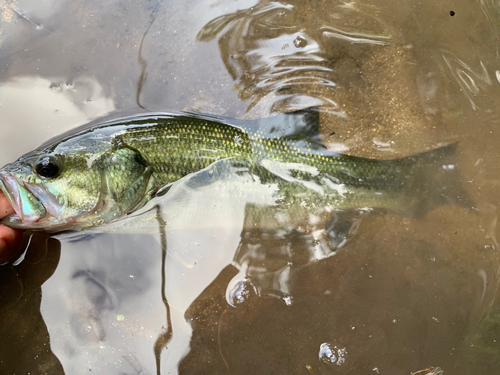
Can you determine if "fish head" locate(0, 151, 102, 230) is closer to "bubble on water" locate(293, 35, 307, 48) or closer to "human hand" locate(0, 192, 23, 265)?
"human hand" locate(0, 192, 23, 265)

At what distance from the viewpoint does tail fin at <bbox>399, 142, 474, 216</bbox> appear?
2.94 metres

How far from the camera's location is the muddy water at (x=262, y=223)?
9.02ft

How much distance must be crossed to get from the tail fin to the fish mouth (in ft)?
10.4

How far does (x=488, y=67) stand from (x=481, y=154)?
0.85 meters

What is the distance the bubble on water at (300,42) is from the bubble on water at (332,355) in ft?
9.26

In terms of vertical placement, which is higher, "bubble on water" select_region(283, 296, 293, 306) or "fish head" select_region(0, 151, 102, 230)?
"fish head" select_region(0, 151, 102, 230)

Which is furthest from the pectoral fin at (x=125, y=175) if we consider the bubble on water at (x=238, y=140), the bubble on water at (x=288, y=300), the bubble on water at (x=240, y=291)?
the bubble on water at (x=288, y=300)

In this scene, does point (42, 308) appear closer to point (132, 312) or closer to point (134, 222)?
point (132, 312)

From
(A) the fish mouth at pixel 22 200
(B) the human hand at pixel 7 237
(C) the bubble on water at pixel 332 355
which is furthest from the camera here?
(C) the bubble on water at pixel 332 355

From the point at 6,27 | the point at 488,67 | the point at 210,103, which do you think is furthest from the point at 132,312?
the point at 488,67

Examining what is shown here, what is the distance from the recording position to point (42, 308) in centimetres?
277

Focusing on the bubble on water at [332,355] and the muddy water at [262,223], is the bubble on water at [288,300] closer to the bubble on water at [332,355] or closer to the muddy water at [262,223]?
the muddy water at [262,223]

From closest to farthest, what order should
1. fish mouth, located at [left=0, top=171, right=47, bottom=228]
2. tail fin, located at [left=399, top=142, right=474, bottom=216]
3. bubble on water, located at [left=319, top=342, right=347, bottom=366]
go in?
fish mouth, located at [left=0, top=171, right=47, bottom=228] < bubble on water, located at [left=319, top=342, right=347, bottom=366] < tail fin, located at [left=399, top=142, right=474, bottom=216]

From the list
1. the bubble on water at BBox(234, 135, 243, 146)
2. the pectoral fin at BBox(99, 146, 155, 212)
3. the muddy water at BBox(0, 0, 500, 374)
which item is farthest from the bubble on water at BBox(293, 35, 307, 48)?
the pectoral fin at BBox(99, 146, 155, 212)
